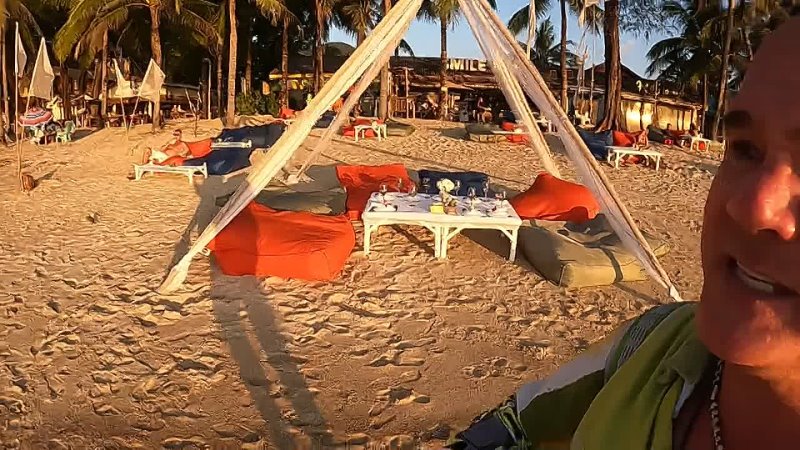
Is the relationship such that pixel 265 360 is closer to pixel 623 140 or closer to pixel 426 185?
pixel 426 185

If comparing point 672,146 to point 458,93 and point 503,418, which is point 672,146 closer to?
point 458,93

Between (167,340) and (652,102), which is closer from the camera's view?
(167,340)

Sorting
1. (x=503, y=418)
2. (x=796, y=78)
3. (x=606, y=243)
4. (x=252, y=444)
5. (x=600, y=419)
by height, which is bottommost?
(x=252, y=444)

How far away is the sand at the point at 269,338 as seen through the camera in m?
4.06

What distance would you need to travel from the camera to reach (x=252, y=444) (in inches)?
149

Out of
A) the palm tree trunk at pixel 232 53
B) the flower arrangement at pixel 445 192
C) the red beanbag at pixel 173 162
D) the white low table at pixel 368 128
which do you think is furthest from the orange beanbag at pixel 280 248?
the palm tree trunk at pixel 232 53

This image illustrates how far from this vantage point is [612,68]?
2122 centimetres

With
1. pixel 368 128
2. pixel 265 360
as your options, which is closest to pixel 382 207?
pixel 265 360

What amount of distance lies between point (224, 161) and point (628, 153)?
8.82 m

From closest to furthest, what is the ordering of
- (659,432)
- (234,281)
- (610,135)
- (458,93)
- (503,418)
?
(659,432) < (503,418) < (234,281) < (610,135) < (458,93)

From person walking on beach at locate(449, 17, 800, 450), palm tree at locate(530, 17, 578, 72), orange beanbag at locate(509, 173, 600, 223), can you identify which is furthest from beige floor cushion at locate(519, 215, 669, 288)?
palm tree at locate(530, 17, 578, 72)

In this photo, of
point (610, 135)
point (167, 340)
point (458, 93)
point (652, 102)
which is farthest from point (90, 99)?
point (167, 340)

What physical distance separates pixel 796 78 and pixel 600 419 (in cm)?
51

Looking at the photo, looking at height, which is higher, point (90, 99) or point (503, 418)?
point (90, 99)
